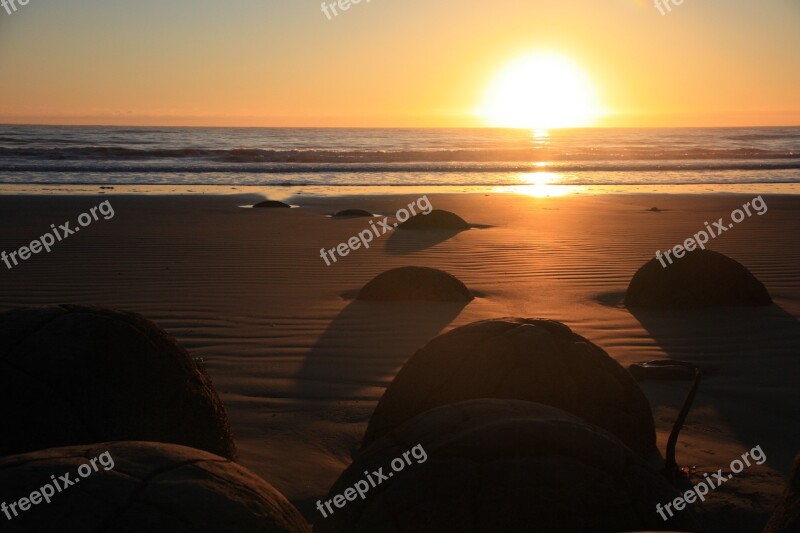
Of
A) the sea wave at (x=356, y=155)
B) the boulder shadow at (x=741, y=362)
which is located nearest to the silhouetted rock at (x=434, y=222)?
the boulder shadow at (x=741, y=362)

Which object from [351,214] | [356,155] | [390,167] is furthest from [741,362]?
[356,155]

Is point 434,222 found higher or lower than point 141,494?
lower

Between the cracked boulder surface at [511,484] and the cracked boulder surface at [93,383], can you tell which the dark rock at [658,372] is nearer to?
the cracked boulder surface at [511,484]

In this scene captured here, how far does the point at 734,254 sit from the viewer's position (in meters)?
10.6

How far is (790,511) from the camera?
2107 mm

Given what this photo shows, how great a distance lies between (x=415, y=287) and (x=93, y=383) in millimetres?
4874

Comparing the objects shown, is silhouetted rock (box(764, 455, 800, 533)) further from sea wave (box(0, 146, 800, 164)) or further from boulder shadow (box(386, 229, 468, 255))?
sea wave (box(0, 146, 800, 164))

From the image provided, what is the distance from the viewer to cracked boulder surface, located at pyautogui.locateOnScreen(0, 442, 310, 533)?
1.73 metres

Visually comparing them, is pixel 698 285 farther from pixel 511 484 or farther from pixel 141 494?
pixel 141 494

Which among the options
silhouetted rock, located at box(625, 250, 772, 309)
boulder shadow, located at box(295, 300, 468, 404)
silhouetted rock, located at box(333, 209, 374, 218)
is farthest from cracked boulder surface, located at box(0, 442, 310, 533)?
silhouetted rock, located at box(333, 209, 374, 218)

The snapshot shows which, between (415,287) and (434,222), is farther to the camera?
(434,222)

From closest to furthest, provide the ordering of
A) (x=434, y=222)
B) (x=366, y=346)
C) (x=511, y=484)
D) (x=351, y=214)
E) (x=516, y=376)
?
(x=511, y=484) → (x=516, y=376) → (x=366, y=346) → (x=434, y=222) → (x=351, y=214)

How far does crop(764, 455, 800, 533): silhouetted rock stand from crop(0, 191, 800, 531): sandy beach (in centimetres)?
125

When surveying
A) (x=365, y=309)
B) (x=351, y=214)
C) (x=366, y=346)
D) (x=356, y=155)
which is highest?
(x=366, y=346)
